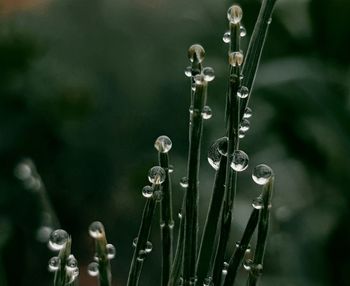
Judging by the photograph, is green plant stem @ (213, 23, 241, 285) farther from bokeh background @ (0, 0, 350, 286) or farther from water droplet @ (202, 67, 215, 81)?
bokeh background @ (0, 0, 350, 286)

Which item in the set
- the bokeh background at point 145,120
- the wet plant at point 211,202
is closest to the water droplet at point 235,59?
the wet plant at point 211,202

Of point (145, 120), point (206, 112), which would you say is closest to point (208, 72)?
point (206, 112)

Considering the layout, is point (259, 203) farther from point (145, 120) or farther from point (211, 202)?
point (145, 120)

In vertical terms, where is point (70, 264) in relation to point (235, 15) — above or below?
below

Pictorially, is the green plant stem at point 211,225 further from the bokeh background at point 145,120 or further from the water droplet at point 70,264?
the bokeh background at point 145,120

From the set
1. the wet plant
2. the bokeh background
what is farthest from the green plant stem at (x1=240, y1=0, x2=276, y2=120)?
the bokeh background

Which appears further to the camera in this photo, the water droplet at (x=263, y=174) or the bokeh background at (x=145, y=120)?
the bokeh background at (x=145, y=120)

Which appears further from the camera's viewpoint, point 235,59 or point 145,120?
point 145,120

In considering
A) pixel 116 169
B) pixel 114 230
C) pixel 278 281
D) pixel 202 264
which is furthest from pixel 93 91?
pixel 202 264
